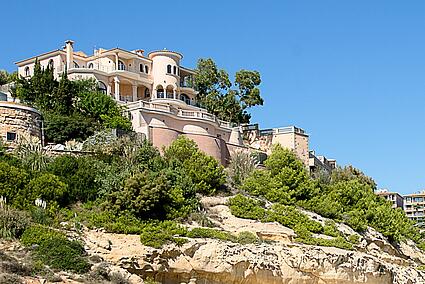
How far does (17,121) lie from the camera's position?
1470 inches

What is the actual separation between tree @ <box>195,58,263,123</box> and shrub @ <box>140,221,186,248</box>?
30397 millimetres

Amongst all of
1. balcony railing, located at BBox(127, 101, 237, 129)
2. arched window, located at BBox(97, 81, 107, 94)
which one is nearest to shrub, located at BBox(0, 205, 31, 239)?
balcony railing, located at BBox(127, 101, 237, 129)

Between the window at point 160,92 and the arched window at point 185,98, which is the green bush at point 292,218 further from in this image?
the arched window at point 185,98

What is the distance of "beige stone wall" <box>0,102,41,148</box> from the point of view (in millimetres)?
36781

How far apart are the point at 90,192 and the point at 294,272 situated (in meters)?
9.41

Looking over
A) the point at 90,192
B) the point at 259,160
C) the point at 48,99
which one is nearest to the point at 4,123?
the point at 90,192

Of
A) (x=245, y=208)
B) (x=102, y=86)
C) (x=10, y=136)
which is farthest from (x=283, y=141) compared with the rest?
(x=10, y=136)

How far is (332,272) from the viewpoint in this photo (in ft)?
111

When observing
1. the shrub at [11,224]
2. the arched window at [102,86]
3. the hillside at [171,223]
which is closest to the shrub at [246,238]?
the hillside at [171,223]

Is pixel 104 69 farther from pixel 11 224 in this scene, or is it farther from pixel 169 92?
pixel 11 224

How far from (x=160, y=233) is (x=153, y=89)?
30808 mm

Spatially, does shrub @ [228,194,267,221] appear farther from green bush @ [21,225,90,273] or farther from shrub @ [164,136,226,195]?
green bush @ [21,225,90,273]

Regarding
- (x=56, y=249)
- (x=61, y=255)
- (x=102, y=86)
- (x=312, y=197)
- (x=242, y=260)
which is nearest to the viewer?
(x=61, y=255)

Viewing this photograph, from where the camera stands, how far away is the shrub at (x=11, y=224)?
2666cm
